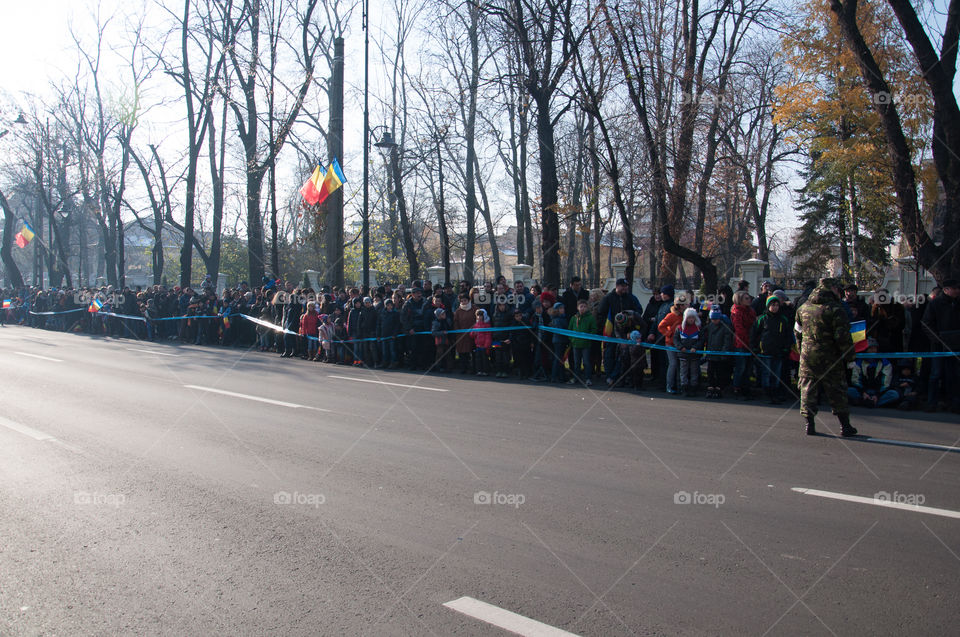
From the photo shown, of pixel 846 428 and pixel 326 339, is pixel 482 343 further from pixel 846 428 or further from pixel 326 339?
pixel 846 428

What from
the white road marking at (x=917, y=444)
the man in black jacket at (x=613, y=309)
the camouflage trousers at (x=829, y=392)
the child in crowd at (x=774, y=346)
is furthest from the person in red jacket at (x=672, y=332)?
the white road marking at (x=917, y=444)

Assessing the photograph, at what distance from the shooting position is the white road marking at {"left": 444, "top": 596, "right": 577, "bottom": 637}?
11.6ft

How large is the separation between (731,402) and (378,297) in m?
9.22

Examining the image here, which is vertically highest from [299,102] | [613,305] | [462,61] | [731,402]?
[462,61]

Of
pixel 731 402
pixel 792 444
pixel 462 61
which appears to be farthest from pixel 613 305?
pixel 462 61

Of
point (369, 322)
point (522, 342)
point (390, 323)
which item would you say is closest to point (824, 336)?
point (522, 342)

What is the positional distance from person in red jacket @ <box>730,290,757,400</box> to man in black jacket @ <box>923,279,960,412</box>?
2.49 meters

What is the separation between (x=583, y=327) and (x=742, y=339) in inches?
118

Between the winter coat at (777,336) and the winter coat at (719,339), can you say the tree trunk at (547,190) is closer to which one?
the winter coat at (719,339)

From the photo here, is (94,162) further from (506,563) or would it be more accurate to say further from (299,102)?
(506,563)

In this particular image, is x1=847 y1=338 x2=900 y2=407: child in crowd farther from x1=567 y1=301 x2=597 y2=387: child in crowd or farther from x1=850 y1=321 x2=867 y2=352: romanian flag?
x1=567 y1=301 x2=597 y2=387: child in crowd

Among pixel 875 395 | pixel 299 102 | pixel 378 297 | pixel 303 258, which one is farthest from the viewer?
pixel 303 258

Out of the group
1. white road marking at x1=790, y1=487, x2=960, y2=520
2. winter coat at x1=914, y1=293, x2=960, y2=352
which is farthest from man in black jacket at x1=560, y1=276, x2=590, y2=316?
white road marking at x1=790, y1=487, x2=960, y2=520

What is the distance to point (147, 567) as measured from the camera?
14.5 ft
